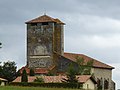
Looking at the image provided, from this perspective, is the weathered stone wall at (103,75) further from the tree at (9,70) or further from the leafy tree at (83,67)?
the tree at (9,70)

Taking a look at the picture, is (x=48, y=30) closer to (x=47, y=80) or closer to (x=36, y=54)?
(x=36, y=54)

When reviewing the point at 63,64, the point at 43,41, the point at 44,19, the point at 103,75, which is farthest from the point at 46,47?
the point at 103,75

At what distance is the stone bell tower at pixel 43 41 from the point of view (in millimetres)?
134375

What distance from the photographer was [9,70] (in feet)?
430

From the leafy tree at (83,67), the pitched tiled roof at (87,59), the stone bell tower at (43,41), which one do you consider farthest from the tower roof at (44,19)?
the leafy tree at (83,67)

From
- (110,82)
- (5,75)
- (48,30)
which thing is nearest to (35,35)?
(48,30)

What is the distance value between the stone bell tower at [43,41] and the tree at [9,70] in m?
4.58

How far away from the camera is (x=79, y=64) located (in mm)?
123000

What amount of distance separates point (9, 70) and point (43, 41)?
33.1ft

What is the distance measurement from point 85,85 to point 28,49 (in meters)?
33.3

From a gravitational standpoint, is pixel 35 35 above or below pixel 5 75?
above

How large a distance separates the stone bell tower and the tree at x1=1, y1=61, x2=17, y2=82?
→ 4577 mm

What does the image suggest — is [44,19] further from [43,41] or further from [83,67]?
[83,67]

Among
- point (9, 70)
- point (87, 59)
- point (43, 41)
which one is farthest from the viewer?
point (87, 59)
